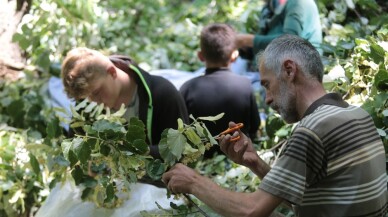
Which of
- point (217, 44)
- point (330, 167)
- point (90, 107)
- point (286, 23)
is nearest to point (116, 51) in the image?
point (217, 44)

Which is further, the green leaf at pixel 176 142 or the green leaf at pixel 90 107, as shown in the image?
the green leaf at pixel 90 107

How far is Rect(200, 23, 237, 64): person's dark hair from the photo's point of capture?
13.2 feet

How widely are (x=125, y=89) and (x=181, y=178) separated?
3.61 feet

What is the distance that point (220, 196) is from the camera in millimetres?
2039

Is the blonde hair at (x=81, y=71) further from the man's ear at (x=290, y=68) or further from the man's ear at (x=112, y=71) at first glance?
the man's ear at (x=290, y=68)

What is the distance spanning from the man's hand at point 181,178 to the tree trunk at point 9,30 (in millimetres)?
2541

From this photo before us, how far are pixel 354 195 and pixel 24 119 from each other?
2.89 m

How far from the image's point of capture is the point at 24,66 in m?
4.71

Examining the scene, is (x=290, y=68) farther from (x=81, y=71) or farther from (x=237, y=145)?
(x=81, y=71)

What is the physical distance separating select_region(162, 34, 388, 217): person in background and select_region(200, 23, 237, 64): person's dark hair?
5.80ft

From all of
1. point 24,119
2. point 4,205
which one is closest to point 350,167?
point 4,205

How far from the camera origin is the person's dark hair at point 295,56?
7.10ft

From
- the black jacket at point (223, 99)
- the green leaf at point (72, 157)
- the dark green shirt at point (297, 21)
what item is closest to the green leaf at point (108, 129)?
the green leaf at point (72, 157)

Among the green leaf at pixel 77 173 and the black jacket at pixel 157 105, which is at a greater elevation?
the black jacket at pixel 157 105
